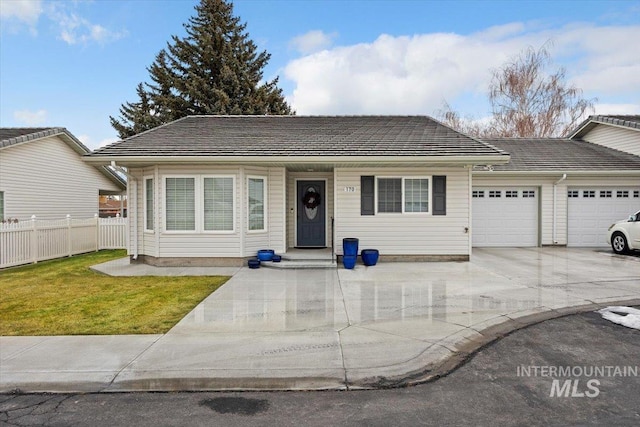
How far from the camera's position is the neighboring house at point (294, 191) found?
10.5 metres

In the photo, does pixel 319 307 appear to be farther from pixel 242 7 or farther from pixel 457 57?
pixel 242 7

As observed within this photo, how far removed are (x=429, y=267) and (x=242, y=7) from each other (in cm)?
2690

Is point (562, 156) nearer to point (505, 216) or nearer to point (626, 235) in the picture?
point (505, 216)

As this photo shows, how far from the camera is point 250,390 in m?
3.65

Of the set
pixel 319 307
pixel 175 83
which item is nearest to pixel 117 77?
pixel 175 83

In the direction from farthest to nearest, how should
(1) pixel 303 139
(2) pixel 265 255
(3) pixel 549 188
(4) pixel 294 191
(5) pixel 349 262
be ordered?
(3) pixel 549 188 < (4) pixel 294 191 < (1) pixel 303 139 < (2) pixel 265 255 < (5) pixel 349 262

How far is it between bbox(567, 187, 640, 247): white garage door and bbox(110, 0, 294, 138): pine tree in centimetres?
1978

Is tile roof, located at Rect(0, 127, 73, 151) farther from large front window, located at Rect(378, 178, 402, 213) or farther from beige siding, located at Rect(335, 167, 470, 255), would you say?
large front window, located at Rect(378, 178, 402, 213)

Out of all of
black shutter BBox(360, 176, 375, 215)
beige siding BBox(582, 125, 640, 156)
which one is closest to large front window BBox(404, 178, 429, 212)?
black shutter BBox(360, 176, 375, 215)

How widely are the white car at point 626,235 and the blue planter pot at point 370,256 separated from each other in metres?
8.00

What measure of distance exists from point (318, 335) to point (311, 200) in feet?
24.7

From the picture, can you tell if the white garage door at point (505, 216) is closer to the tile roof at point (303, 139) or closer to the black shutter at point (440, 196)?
the tile roof at point (303, 139)

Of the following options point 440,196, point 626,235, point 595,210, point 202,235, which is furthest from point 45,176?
point 595,210

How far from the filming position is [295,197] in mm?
12266
